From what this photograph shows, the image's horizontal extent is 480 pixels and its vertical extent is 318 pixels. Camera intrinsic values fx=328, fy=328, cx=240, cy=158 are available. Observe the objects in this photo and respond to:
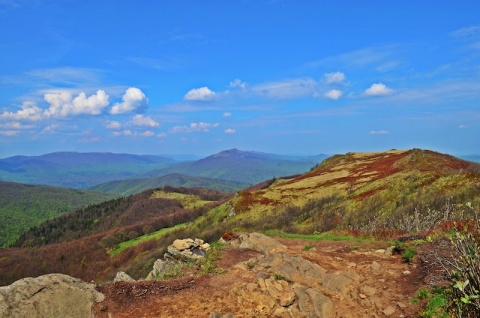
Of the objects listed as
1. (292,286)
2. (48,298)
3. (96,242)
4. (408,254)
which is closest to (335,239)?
(408,254)

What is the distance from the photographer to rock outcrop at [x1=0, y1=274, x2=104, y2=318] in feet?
40.2

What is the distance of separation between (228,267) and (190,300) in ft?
14.3

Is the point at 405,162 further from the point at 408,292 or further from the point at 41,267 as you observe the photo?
the point at 41,267

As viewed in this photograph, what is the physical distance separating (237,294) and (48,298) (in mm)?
7611

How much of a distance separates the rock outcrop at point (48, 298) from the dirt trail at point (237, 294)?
59cm

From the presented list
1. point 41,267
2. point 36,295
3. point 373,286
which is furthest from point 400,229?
point 41,267

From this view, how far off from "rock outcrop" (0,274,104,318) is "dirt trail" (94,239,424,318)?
1.93ft

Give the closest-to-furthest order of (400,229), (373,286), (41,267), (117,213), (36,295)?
(36,295) → (373,286) → (400,229) → (41,267) → (117,213)

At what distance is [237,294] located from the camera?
46.8 feet

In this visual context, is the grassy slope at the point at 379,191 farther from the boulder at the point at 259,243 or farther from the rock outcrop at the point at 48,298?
the rock outcrop at the point at 48,298

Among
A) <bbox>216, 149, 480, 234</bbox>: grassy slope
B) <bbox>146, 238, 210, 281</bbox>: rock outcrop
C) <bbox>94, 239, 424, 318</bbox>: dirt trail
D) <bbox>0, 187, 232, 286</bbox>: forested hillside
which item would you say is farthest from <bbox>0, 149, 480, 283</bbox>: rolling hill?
<bbox>94, 239, 424, 318</bbox>: dirt trail

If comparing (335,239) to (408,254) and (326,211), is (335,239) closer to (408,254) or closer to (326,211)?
(408,254)

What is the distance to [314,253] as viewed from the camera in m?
19.9

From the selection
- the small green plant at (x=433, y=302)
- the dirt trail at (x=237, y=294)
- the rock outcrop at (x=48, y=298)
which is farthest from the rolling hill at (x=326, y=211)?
the rock outcrop at (x=48, y=298)
